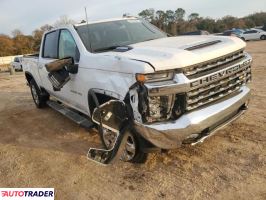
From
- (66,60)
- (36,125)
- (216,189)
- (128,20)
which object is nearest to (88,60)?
(66,60)

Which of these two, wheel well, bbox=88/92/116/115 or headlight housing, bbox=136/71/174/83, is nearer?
headlight housing, bbox=136/71/174/83

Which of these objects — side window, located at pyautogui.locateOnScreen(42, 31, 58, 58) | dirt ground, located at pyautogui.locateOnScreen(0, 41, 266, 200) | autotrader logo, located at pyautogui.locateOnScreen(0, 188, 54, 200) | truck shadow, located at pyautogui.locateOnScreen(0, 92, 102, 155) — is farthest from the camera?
side window, located at pyautogui.locateOnScreen(42, 31, 58, 58)

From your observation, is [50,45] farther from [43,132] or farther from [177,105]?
[177,105]

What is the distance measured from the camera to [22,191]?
4.11 meters

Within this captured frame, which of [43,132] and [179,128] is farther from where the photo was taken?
[43,132]

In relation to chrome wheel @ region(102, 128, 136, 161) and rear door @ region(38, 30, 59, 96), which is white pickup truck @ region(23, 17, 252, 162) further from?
rear door @ region(38, 30, 59, 96)

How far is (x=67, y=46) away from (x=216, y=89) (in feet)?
9.28

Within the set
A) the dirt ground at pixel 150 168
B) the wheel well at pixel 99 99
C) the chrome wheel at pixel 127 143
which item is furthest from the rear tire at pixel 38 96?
the chrome wheel at pixel 127 143

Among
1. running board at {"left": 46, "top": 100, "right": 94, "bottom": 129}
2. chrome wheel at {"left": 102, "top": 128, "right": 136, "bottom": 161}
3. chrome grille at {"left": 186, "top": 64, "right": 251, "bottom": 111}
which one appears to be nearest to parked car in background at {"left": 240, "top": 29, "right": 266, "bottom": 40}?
running board at {"left": 46, "top": 100, "right": 94, "bottom": 129}

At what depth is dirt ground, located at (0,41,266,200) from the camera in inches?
146

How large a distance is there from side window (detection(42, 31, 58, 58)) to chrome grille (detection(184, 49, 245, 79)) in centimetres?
331

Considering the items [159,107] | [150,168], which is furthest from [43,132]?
[159,107]

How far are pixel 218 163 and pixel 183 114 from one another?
0.92 meters

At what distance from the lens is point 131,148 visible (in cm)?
416
